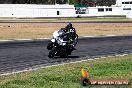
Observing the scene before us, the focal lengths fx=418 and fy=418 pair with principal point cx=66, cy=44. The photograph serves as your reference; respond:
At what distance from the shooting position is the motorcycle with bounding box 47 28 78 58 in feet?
67.6

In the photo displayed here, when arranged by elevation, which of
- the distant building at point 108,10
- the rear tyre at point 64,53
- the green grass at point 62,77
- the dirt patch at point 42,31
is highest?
→ the green grass at point 62,77

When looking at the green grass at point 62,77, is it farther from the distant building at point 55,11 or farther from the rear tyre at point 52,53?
the distant building at point 55,11

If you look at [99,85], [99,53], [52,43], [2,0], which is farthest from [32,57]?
[2,0]

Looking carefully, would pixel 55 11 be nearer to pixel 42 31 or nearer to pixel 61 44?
pixel 42 31

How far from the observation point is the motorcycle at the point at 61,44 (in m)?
20.6

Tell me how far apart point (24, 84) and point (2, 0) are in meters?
134

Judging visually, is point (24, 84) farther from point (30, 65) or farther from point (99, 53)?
point (99, 53)

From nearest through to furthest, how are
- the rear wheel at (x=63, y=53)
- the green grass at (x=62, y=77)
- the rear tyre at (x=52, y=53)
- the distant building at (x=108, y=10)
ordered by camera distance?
the green grass at (x=62, y=77) < the rear tyre at (x=52, y=53) < the rear wheel at (x=63, y=53) < the distant building at (x=108, y=10)

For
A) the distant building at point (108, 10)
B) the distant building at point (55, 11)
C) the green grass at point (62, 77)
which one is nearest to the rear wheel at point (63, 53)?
the green grass at point (62, 77)

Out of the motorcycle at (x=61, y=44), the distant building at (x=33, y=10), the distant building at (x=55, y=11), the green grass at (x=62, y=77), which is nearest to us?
the green grass at (x=62, y=77)

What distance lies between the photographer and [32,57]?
69.2ft

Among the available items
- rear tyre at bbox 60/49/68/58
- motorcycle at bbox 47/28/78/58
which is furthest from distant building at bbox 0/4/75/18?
motorcycle at bbox 47/28/78/58

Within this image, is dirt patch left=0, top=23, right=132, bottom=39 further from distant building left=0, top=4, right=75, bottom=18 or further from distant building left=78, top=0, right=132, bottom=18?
distant building left=78, top=0, right=132, bottom=18

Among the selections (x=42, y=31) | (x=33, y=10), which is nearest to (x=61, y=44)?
(x=42, y=31)
